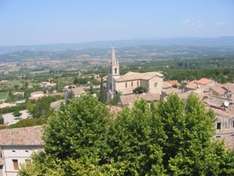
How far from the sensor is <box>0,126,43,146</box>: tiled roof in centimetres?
3022

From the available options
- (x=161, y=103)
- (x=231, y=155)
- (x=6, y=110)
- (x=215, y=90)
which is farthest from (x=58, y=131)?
(x=6, y=110)

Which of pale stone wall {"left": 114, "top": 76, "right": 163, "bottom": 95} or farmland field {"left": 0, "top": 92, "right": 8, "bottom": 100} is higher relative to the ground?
pale stone wall {"left": 114, "top": 76, "right": 163, "bottom": 95}

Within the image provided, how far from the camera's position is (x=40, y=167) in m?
22.7

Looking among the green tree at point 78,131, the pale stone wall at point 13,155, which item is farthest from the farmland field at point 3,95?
the green tree at point 78,131

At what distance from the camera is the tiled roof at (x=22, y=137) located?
30219 mm

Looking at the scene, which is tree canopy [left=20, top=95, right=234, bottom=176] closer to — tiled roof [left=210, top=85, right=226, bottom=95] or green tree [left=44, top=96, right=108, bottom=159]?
green tree [left=44, top=96, right=108, bottom=159]

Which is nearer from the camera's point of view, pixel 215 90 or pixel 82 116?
pixel 82 116

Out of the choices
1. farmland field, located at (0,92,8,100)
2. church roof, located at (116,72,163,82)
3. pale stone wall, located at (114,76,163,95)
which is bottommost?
farmland field, located at (0,92,8,100)

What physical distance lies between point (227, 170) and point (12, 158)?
55.0 feet

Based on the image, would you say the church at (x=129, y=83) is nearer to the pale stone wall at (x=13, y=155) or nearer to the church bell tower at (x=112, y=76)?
the church bell tower at (x=112, y=76)

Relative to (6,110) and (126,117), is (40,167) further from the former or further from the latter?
(6,110)

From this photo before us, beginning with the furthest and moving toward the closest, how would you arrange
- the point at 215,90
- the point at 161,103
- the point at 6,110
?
the point at 6,110, the point at 215,90, the point at 161,103

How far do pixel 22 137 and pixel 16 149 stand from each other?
1.04 m

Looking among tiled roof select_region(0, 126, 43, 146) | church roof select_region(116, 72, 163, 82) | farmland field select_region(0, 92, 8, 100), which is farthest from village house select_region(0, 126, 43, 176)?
farmland field select_region(0, 92, 8, 100)
